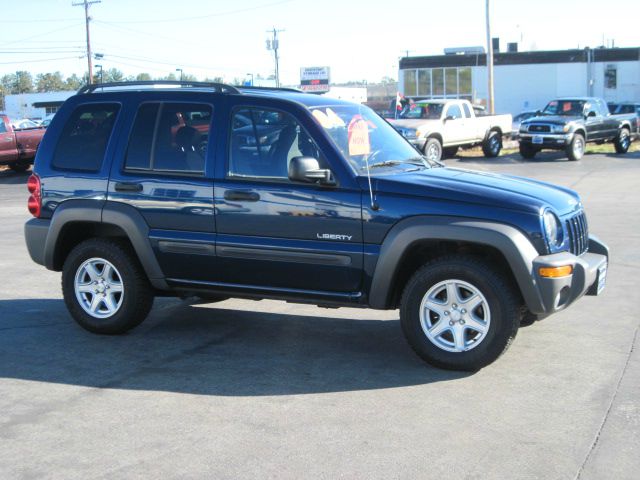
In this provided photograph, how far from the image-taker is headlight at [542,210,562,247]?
582cm

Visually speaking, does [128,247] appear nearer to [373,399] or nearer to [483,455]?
A: [373,399]

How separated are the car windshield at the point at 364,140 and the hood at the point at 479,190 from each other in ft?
0.69

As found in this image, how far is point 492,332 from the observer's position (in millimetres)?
5848

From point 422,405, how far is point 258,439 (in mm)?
1099

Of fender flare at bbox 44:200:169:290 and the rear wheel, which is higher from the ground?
the rear wheel

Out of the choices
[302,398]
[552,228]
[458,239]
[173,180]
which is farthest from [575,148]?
[302,398]

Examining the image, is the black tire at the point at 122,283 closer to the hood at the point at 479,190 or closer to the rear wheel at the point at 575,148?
the hood at the point at 479,190

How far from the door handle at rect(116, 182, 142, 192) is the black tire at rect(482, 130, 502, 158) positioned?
2209 centimetres

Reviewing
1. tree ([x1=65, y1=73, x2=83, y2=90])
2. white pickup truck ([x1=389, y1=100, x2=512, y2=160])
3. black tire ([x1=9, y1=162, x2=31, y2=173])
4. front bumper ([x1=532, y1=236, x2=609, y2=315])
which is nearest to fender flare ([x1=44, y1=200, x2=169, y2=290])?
front bumper ([x1=532, y1=236, x2=609, y2=315])

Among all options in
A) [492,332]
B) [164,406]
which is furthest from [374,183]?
[164,406]

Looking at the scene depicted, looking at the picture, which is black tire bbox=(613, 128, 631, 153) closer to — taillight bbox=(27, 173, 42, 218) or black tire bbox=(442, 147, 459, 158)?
black tire bbox=(442, 147, 459, 158)

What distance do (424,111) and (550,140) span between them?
3889mm

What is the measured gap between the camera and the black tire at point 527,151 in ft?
88.3

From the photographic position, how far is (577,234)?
6367 millimetres
